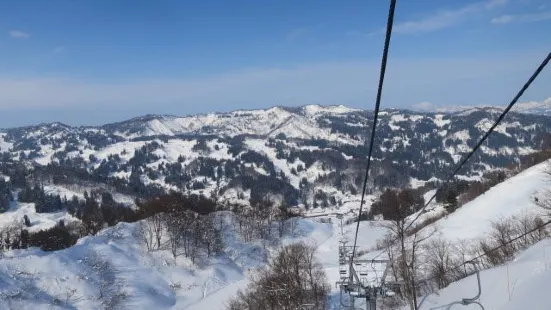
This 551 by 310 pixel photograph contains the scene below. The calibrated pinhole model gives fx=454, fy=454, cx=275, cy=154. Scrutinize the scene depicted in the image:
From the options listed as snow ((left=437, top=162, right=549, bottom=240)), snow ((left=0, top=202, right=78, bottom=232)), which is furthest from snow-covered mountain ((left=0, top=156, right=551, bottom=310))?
snow ((left=0, top=202, right=78, bottom=232))

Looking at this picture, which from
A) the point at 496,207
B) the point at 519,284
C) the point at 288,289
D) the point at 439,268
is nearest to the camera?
the point at 519,284

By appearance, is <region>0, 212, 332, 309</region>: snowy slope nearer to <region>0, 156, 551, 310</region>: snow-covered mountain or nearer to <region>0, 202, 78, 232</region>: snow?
<region>0, 156, 551, 310</region>: snow-covered mountain

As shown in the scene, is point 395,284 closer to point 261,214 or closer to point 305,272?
point 305,272

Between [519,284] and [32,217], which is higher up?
[519,284]

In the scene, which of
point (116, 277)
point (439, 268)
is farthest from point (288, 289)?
point (116, 277)

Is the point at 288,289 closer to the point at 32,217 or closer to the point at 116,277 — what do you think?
the point at 116,277

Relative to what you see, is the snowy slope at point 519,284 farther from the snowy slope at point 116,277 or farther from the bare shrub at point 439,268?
the snowy slope at point 116,277

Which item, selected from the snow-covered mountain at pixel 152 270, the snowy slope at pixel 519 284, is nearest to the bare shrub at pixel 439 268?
the snow-covered mountain at pixel 152 270

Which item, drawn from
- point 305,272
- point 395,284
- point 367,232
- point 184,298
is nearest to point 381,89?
point 395,284

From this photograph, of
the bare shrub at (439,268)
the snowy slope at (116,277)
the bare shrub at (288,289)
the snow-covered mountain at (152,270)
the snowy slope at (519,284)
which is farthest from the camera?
the snowy slope at (116,277)

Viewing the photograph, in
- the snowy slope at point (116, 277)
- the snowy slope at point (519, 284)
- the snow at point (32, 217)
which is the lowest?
the snow at point (32, 217)

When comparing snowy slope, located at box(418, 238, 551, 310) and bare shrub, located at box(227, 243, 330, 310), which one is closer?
snowy slope, located at box(418, 238, 551, 310)
